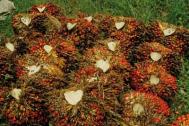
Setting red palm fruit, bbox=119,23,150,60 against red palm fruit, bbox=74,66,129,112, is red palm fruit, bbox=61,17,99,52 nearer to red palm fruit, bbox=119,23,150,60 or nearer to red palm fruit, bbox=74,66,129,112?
red palm fruit, bbox=119,23,150,60

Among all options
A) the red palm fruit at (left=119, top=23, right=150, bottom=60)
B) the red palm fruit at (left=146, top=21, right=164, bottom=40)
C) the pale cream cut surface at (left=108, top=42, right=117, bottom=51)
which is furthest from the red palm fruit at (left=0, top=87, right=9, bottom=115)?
the red palm fruit at (left=146, top=21, right=164, bottom=40)

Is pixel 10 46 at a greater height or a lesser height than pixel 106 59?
lesser

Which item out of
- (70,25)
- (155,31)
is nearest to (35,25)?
(70,25)

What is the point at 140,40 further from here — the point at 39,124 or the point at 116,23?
the point at 39,124

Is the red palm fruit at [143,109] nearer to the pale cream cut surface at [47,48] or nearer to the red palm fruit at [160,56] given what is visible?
the red palm fruit at [160,56]

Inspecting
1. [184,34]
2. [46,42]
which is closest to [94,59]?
[46,42]

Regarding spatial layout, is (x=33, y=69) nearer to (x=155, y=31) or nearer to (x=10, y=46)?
(x=10, y=46)
